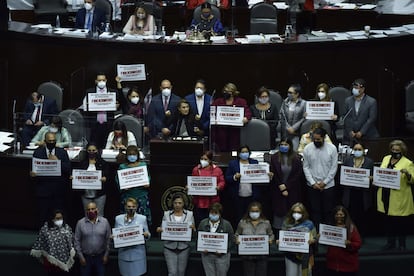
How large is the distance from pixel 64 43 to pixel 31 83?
3.09 ft

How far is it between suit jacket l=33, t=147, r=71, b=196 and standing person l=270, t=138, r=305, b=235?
9.93 feet

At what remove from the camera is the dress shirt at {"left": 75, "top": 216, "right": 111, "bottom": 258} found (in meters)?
19.8

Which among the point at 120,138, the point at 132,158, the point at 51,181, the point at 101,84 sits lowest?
the point at 51,181

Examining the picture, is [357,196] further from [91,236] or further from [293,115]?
[91,236]

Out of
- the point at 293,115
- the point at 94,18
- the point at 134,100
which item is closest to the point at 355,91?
the point at 293,115

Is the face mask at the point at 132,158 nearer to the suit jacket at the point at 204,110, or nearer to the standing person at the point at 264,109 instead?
the suit jacket at the point at 204,110

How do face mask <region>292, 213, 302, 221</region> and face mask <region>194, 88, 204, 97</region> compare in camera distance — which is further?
face mask <region>194, 88, 204, 97</region>

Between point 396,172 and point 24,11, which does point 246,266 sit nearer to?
point 396,172

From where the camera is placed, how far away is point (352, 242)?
64.0 feet

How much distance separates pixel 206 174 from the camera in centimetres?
2017

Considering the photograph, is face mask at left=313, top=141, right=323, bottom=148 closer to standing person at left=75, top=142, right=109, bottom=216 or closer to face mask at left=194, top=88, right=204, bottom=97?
face mask at left=194, top=88, right=204, bottom=97

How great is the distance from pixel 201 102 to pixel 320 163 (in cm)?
239

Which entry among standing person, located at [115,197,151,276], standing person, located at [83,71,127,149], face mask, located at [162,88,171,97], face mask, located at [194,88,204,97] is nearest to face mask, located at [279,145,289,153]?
face mask, located at [194,88,204,97]

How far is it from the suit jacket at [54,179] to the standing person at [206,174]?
74.8 inches
